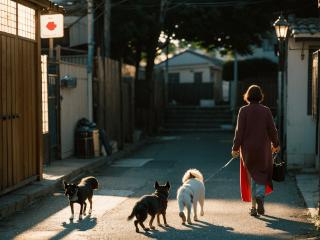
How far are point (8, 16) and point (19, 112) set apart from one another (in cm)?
168

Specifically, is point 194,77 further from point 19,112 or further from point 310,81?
point 19,112

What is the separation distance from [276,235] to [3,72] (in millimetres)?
5128

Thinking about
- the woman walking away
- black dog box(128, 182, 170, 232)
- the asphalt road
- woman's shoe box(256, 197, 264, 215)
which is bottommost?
the asphalt road

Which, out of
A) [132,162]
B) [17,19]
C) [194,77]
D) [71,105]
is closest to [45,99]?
[71,105]

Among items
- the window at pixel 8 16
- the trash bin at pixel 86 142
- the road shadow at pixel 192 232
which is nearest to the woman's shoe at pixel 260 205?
the road shadow at pixel 192 232

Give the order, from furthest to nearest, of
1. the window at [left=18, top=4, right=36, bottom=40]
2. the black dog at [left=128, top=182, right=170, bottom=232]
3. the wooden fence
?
the wooden fence → the window at [left=18, top=4, right=36, bottom=40] → the black dog at [left=128, top=182, right=170, bottom=232]

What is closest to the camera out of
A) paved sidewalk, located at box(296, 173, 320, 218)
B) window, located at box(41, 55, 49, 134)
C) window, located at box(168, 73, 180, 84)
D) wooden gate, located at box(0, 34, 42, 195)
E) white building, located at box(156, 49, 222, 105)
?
paved sidewalk, located at box(296, 173, 320, 218)

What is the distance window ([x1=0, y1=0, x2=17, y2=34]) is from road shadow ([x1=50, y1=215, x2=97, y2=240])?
3.49 meters

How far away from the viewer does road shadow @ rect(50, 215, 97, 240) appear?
27.0 ft

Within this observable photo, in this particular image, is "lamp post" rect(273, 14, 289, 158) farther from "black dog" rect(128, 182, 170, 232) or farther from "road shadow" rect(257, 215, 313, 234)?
"black dog" rect(128, 182, 170, 232)

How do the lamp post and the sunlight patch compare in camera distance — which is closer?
the lamp post

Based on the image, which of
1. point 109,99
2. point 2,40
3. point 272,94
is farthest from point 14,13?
→ point 272,94

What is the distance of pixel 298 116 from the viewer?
15.3 meters

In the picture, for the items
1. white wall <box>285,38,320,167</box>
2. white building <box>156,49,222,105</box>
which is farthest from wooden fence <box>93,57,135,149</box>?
white building <box>156,49,222,105</box>
